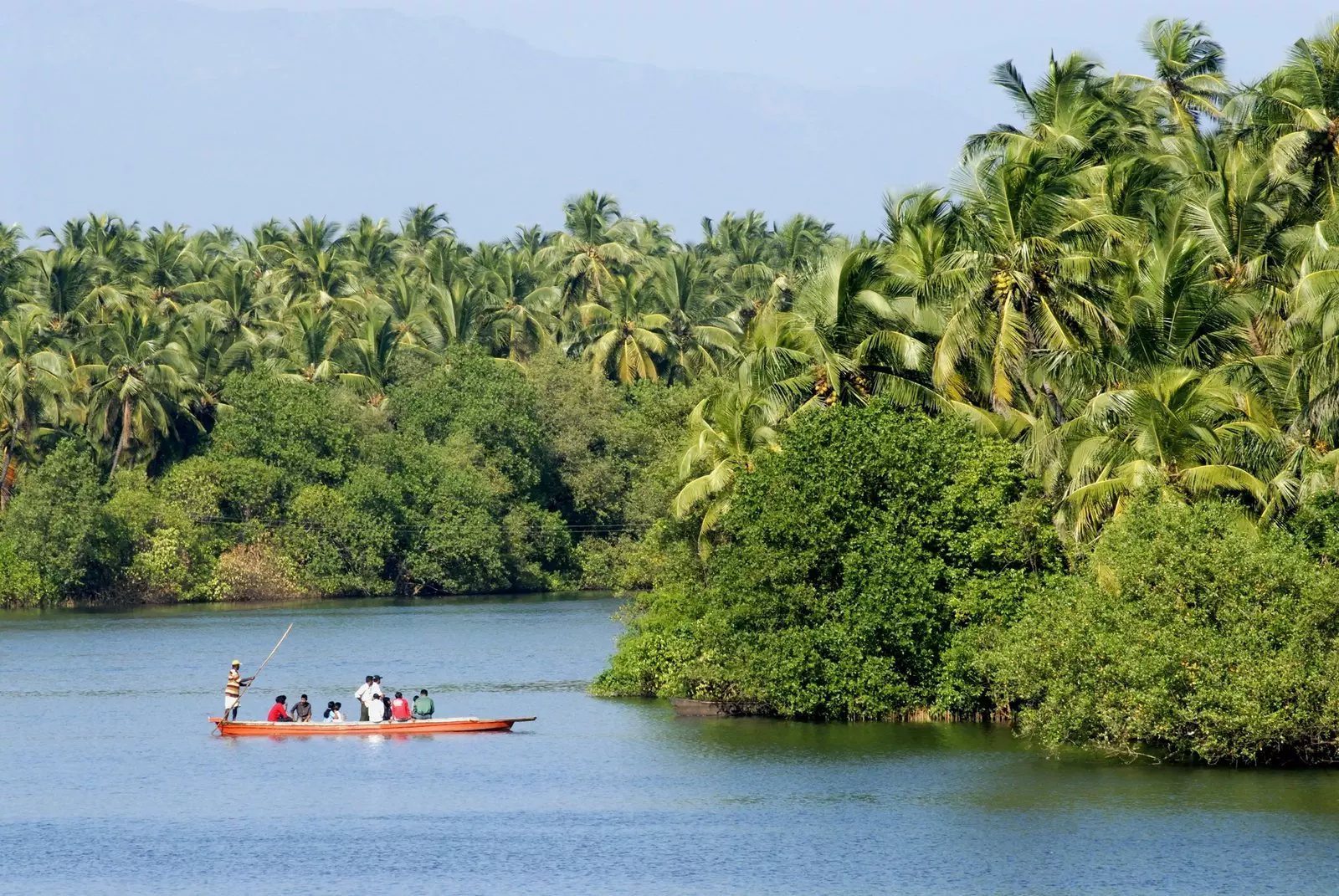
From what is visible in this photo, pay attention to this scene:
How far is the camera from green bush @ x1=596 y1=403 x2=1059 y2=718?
127ft

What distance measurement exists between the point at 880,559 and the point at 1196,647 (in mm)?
8147

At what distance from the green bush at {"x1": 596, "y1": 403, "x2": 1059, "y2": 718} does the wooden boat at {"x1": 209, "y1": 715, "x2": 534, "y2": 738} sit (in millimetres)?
6376

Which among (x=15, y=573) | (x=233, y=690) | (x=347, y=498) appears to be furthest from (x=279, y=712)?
(x=15, y=573)

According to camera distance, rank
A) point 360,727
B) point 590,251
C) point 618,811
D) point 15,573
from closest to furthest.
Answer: point 618,811 < point 360,727 < point 15,573 < point 590,251

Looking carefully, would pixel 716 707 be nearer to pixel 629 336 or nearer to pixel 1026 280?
pixel 1026 280

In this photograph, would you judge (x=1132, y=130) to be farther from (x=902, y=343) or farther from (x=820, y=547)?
(x=820, y=547)

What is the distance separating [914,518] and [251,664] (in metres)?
26.0

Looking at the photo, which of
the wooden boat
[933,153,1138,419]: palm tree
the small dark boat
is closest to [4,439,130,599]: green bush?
the wooden boat

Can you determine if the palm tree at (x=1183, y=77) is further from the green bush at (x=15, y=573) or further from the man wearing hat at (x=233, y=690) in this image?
the green bush at (x=15, y=573)

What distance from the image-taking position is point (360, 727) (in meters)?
43.2

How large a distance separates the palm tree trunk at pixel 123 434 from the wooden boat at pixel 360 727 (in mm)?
42932

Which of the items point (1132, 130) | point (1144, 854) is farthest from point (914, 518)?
point (1132, 130)

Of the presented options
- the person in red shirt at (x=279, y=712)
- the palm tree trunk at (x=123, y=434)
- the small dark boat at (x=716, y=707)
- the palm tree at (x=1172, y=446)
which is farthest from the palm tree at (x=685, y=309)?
the palm tree at (x=1172, y=446)

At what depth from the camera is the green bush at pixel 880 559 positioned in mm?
38594
